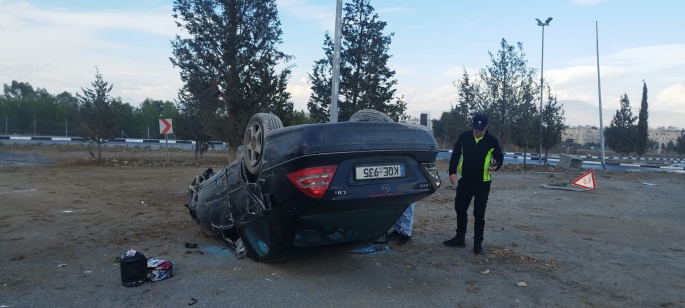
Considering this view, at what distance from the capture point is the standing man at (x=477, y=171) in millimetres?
6246

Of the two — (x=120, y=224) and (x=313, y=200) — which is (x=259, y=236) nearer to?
(x=313, y=200)

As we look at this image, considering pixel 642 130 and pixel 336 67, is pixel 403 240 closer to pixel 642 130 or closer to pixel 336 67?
pixel 336 67

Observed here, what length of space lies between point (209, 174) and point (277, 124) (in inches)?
103

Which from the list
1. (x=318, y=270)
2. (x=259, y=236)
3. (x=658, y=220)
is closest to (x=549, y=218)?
(x=658, y=220)

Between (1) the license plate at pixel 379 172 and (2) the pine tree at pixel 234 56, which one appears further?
(2) the pine tree at pixel 234 56

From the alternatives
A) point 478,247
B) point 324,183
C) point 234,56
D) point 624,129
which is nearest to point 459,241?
point 478,247

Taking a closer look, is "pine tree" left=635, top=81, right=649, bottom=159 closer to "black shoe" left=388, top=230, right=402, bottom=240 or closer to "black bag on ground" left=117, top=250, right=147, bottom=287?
"black shoe" left=388, top=230, right=402, bottom=240

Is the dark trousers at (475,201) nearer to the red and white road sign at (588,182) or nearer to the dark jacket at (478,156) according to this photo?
the dark jacket at (478,156)

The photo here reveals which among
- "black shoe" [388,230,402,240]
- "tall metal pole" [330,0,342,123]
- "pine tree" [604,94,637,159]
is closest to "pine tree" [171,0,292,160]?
"tall metal pole" [330,0,342,123]

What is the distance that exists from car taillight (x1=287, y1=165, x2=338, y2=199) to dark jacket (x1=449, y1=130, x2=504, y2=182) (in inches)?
113

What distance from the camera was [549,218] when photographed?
30.4 feet

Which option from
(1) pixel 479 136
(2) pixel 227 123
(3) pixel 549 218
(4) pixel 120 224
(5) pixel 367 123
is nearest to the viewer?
(5) pixel 367 123

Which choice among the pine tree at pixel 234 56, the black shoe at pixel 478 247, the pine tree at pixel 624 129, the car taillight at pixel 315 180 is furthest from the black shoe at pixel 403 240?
the pine tree at pixel 624 129

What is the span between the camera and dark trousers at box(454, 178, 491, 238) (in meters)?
6.22
